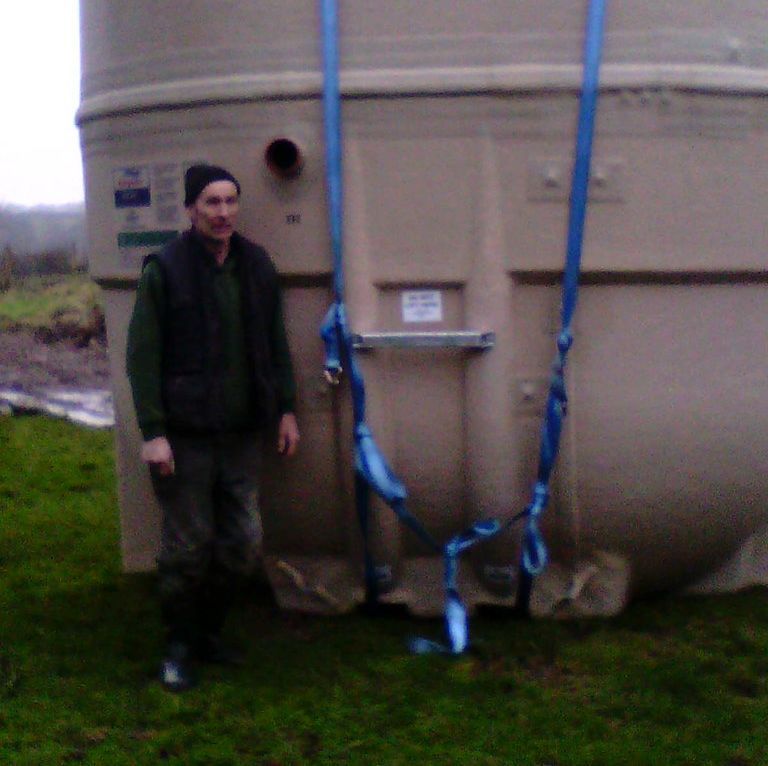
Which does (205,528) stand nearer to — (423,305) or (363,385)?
(363,385)

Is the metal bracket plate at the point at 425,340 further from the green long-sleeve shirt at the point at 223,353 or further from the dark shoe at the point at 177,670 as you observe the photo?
the dark shoe at the point at 177,670

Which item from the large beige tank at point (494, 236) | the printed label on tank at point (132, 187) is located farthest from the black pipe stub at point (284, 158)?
the printed label on tank at point (132, 187)

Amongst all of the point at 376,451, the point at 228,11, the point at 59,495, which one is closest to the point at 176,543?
the point at 376,451

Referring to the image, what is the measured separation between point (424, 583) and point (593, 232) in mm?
1163

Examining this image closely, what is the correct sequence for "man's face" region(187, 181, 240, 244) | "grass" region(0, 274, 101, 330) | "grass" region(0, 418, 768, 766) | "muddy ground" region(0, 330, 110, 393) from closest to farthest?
"grass" region(0, 418, 768, 766) → "man's face" region(187, 181, 240, 244) → "muddy ground" region(0, 330, 110, 393) → "grass" region(0, 274, 101, 330)

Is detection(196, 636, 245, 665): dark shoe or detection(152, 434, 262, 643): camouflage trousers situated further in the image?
detection(196, 636, 245, 665): dark shoe

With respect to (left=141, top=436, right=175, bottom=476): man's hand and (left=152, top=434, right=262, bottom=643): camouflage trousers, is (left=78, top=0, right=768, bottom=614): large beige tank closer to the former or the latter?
(left=152, top=434, right=262, bottom=643): camouflage trousers

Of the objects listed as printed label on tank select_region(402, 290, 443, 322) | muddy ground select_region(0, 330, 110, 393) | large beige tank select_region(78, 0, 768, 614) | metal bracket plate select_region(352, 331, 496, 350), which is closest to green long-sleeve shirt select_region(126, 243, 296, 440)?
large beige tank select_region(78, 0, 768, 614)

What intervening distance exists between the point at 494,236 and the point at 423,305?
0.27m

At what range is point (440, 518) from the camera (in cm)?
320

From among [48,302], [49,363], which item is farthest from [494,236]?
[48,302]

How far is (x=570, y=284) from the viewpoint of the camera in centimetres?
297

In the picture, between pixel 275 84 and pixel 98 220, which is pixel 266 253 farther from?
pixel 98 220

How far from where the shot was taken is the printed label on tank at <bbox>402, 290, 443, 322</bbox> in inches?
120
